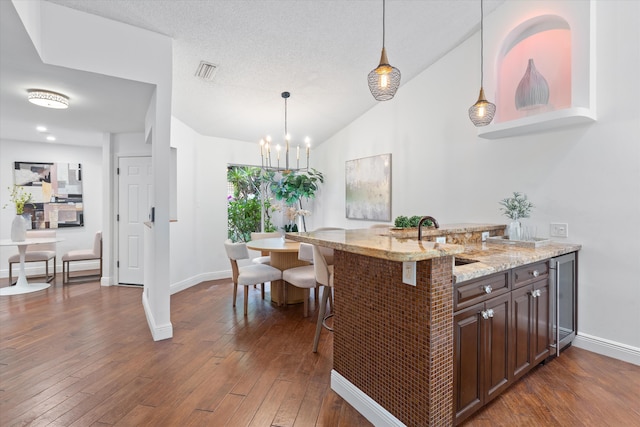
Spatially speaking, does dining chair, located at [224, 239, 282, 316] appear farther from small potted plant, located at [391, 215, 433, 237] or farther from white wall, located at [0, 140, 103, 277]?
white wall, located at [0, 140, 103, 277]

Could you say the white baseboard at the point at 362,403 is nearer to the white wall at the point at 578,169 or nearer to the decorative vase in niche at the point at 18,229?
the white wall at the point at 578,169

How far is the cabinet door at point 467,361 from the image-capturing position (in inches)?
63.3

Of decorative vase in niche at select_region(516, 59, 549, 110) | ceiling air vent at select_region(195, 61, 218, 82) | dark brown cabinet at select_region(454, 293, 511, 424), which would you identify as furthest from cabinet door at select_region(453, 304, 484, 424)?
ceiling air vent at select_region(195, 61, 218, 82)

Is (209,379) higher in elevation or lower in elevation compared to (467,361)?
lower

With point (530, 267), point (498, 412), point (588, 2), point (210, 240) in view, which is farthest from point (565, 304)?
point (210, 240)

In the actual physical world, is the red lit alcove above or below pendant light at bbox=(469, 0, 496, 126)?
above

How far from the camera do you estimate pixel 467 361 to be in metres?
1.66

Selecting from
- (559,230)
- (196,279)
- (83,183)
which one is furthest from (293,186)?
(83,183)

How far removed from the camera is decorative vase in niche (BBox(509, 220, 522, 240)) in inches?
111

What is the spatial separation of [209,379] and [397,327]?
151 cm

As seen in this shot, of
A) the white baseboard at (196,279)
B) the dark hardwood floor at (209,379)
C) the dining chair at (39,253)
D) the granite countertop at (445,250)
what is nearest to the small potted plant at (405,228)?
the granite countertop at (445,250)

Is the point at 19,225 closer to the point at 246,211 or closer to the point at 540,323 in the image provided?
the point at 246,211

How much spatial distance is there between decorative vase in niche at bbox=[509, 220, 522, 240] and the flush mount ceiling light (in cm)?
474

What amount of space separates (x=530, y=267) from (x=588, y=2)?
7.64 ft
